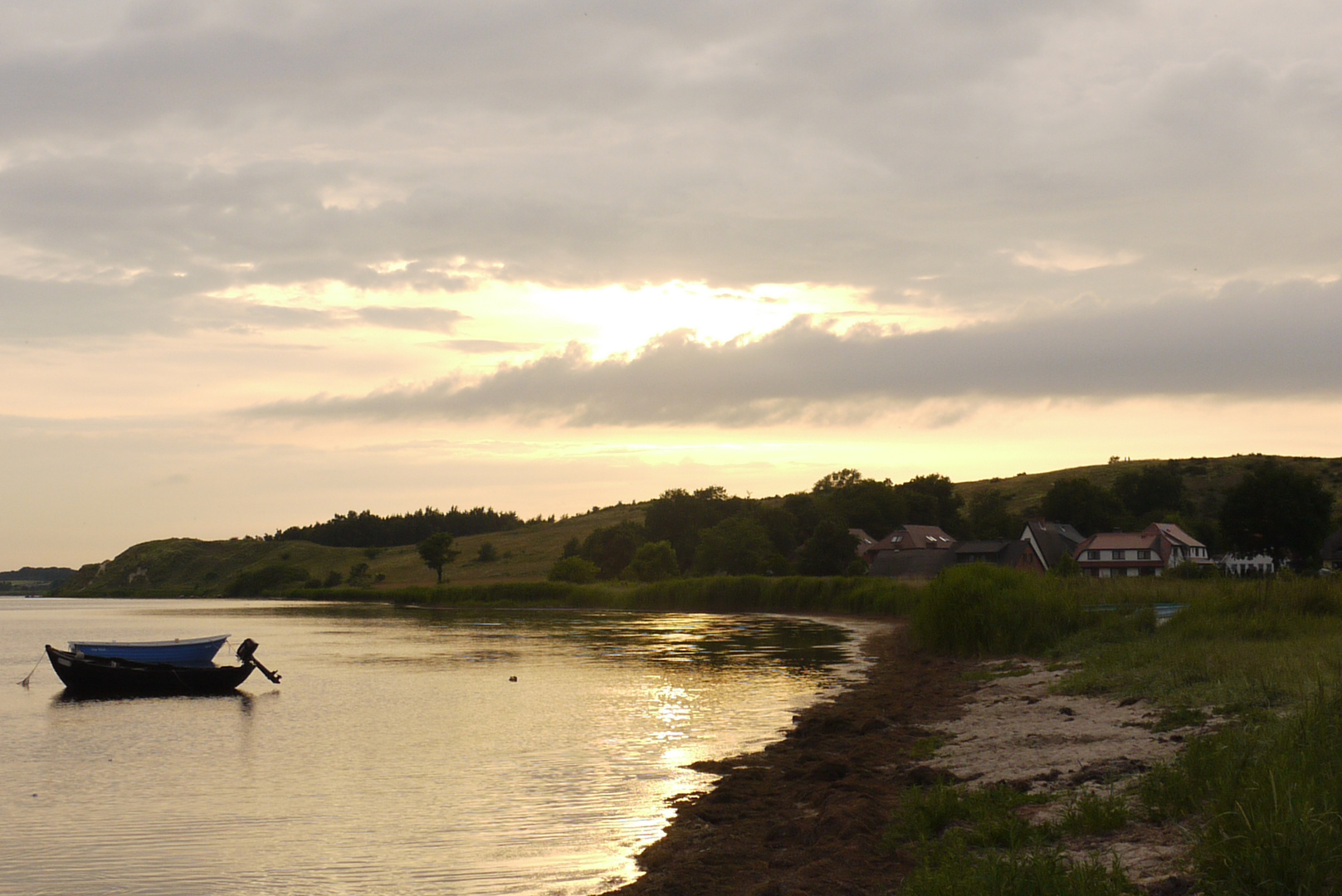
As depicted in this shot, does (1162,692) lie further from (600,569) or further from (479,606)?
(600,569)

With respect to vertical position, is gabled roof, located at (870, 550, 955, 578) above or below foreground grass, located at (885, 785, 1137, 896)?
below

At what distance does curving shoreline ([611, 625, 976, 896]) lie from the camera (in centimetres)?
1090

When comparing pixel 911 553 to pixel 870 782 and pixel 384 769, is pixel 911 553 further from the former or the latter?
pixel 870 782

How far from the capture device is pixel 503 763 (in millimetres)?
20297

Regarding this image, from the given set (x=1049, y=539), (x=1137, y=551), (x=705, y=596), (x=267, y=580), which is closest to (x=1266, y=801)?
(x=705, y=596)

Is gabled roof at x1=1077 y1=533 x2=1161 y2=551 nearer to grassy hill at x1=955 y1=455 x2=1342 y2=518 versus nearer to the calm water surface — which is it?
grassy hill at x1=955 y1=455 x2=1342 y2=518

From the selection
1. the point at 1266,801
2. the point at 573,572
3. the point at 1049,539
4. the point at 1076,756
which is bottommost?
the point at 573,572

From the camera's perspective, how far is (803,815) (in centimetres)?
1380

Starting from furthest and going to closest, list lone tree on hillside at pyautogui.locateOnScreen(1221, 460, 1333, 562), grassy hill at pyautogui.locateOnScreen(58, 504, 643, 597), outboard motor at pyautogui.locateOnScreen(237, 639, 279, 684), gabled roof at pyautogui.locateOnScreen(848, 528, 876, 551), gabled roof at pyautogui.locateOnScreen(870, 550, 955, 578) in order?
grassy hill at pyautogui.locateOnScreen(58, 504, 643, 597)
gabled roof at pyautogui.locateOnScreen(848, 528, 876, 551)
gabled roof at pyautogui.locateOnScreen(870, 550, 955, 578)
lone tree on hillside at pyautogui.locateOnScreen(1221, 460, 1333, 562)
outboard motor at pyautogui.locateOnScreen(237, 639, 279, 684)

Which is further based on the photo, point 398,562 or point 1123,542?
point 398,562

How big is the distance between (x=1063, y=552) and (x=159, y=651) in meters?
85.4

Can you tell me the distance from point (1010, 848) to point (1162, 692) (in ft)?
29.6

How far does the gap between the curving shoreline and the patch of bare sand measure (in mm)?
1055

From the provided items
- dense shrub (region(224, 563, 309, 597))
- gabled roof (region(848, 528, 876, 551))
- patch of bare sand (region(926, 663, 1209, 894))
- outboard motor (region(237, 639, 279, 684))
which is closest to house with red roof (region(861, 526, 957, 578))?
gabled roof (region(848, 528, 876, 551))
